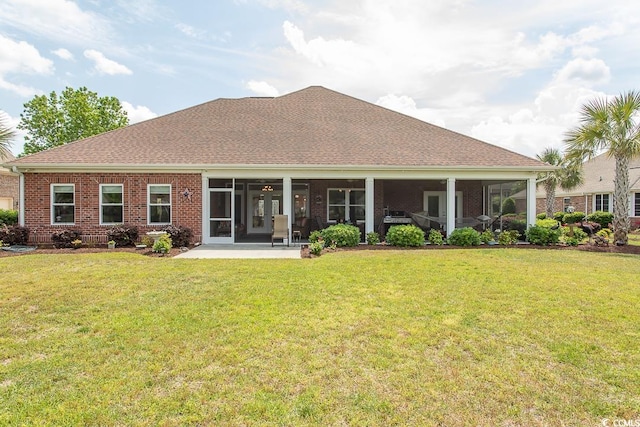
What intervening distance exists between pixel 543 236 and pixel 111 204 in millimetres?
15939

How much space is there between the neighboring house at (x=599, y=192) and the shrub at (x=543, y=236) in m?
11.9

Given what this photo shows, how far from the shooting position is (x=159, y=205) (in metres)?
13.6

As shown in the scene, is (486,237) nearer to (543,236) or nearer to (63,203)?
(543,236)

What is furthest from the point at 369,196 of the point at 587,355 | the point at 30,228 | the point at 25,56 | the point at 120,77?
the point at 25,56

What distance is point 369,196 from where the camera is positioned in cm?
1383

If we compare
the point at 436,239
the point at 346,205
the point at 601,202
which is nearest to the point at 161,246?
the point at 346,205

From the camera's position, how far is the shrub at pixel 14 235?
1231cm

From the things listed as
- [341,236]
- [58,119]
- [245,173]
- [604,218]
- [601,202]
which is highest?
[58,119]

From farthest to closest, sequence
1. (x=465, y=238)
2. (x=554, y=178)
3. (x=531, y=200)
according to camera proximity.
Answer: (x=554, y=178) < (x=531, y=200) < (x=465, y=238)

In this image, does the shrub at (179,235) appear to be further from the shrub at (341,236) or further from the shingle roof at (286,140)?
the shrub at (341,236)

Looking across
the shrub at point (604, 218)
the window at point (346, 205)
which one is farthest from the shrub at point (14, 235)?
the shrub at point (604, 218)

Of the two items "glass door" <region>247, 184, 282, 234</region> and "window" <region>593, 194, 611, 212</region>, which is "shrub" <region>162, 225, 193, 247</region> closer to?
"glass door" <region>247, 184, 282, 234</region>

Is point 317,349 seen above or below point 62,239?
below

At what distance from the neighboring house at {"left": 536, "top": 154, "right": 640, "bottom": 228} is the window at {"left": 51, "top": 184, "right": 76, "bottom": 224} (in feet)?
87.9
